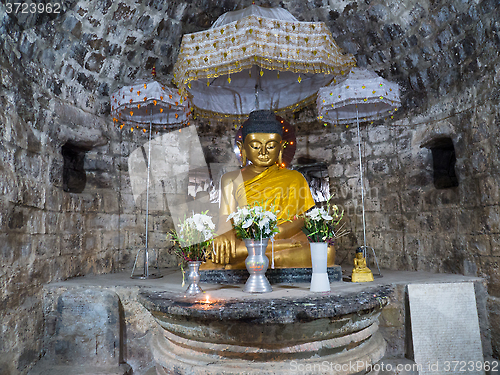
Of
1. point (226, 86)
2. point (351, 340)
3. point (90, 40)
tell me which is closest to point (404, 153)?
point (226, 86)

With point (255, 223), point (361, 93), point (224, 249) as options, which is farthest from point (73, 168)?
point (361, 93)

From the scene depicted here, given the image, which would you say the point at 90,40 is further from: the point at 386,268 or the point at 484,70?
the point at 386,268

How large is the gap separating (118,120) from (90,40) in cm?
101

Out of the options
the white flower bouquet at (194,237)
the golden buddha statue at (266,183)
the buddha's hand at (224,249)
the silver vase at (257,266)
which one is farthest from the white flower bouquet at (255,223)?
the golden buddha statue at (266,183)

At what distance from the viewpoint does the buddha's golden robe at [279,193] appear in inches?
167

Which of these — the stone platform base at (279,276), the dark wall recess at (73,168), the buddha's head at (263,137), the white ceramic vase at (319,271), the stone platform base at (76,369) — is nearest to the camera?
the white ceramic vase at (319,271)

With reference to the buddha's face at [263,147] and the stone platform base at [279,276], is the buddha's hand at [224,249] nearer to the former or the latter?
the stone platform base at [279,276]

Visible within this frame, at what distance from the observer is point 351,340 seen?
2.62 metres

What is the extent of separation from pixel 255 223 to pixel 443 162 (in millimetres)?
2831

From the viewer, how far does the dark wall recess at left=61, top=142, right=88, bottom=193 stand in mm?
4500

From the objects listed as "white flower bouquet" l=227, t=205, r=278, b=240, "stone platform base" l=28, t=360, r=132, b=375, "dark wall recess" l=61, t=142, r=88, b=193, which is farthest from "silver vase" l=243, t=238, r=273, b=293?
"dark wall recess" l=61, t=142, r=88, b=193

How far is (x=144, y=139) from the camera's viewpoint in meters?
5.35

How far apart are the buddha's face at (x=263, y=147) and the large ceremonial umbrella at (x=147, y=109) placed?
945mm

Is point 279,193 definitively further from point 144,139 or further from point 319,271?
point 144,139
